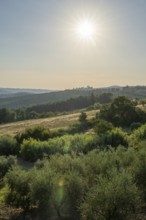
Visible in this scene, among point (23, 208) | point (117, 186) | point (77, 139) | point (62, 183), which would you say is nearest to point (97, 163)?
point (62, 183)

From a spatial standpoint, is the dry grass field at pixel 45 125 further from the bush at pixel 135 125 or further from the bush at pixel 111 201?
the bush at pixel 111 201

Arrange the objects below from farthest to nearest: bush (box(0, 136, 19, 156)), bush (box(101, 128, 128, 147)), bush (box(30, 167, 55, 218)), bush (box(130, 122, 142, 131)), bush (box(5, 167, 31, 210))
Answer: bush (box(130, 122, 142, 131)), bush (box(0, 136, 19, 156)), bush (box(101, 128, 128, 147)), bush (box(5, 167, 31, 210)), bush (box(30, 167, 55, 218))

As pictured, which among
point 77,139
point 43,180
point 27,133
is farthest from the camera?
point 27,133

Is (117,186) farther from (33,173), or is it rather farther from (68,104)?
(68,104)

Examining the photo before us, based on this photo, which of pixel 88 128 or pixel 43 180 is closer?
pixel 43 180

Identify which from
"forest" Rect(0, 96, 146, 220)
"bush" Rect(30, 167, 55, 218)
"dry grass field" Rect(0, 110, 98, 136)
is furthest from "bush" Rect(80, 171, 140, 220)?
"dry grass field" Rect(0, 110, 98, 136)

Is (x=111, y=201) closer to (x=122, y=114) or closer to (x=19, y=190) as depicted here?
(x=19, y=190)

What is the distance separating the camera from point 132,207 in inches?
547

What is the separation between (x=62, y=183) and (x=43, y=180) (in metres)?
1.03

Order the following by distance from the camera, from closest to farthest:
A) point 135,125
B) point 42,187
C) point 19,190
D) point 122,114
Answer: point 42,187, point 19,190, point 135,125, point 122,114

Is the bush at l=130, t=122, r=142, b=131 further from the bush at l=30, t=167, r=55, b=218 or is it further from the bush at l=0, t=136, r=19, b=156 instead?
the bush at l=30, t=167, r=55, b=218

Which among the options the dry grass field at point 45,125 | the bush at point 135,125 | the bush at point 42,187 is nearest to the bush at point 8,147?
the bush at point 135,125

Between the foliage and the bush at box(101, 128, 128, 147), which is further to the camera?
the foliage

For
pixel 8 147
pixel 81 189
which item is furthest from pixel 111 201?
pixel 8 147
